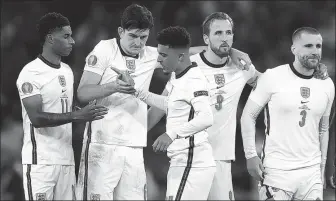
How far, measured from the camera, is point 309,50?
14.7 feet

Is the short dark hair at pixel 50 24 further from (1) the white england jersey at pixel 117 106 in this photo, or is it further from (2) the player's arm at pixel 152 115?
(2) the player's arm at pixel 152 115

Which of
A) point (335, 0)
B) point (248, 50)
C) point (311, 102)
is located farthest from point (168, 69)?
point (335, 0)

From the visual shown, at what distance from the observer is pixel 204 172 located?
4133mm

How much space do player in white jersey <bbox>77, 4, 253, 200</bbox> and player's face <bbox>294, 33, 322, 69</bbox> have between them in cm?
98

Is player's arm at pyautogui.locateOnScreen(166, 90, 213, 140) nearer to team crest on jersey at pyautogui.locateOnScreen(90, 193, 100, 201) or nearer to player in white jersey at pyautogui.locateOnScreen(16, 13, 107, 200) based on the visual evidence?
player in white jersey at pyautogui.locateOnScreen(16, 13, 107, 200)

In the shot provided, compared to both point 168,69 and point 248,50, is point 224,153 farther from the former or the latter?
point 248,50

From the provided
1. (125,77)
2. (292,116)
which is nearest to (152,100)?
(125,77)

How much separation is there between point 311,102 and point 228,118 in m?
0.55

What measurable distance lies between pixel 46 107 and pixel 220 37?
121 cm

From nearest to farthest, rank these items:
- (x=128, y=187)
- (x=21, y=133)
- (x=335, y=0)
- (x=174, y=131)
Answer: (x=174, y=131), (x=128, y=187), (x=21, y=133), (x=335, y=0)

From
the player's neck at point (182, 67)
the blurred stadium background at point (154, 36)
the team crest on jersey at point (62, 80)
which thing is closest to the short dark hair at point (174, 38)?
the player's neck at point (182, 67)

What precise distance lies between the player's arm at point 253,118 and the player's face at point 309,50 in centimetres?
25

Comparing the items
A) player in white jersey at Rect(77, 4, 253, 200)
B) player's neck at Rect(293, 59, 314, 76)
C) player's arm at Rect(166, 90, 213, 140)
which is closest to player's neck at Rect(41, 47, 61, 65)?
player in white jersey at Rect(77, 4, 253, 200)

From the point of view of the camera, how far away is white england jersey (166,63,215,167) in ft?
13.4
